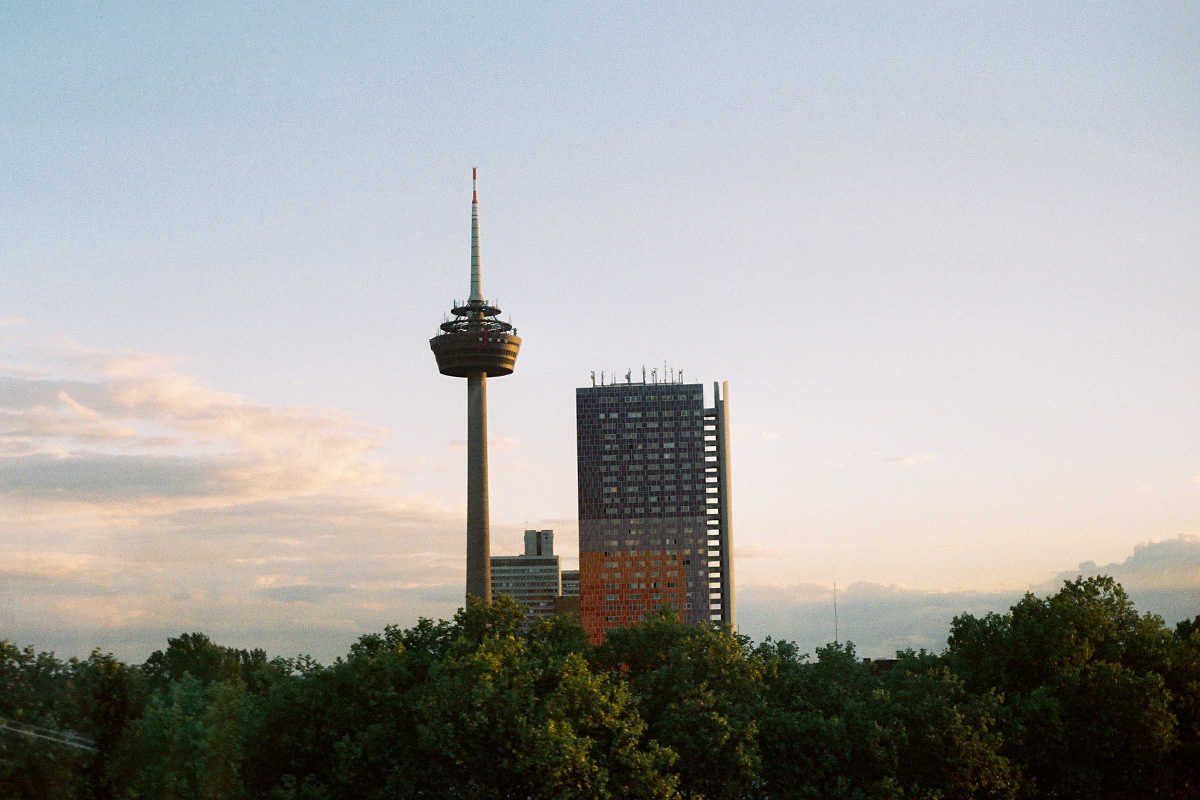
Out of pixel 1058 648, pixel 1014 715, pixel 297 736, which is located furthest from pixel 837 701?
pixel 297 736

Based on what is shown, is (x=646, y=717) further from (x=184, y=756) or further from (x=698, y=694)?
(x=184, y=756)

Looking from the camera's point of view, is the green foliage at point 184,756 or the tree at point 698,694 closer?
the green foliage at point 184,756

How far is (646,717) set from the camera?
5759cm

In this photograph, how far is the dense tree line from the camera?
160ft

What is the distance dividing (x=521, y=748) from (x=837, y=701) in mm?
17745

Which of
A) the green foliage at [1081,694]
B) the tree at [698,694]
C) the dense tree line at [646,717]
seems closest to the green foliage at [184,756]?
the dense tree line at [646,717]

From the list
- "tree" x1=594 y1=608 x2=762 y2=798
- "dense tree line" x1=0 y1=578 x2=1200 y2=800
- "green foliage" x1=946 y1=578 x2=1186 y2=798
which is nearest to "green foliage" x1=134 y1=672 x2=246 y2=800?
"dense tree line" x1=0 y1=578 x2=1200 y2=800

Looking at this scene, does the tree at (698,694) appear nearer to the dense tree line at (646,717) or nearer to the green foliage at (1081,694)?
the dense tree line at (646,717)

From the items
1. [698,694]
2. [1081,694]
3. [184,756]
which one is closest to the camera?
[184,756]

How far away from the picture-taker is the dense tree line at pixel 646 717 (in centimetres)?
4872

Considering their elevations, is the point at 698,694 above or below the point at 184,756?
above

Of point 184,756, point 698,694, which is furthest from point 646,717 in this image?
point 184,756

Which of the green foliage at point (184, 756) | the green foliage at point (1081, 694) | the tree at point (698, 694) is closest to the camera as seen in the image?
the green foliage at point (184, 756)

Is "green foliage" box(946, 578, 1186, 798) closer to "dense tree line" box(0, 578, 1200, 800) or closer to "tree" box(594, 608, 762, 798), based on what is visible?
"dense tree line" box(0, 578, 1200, 800)
